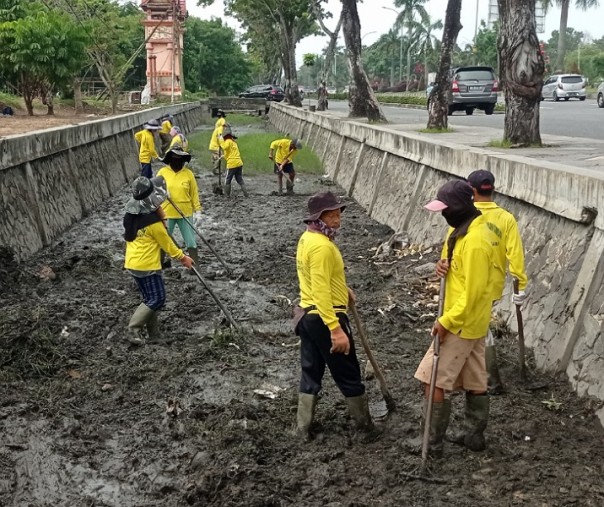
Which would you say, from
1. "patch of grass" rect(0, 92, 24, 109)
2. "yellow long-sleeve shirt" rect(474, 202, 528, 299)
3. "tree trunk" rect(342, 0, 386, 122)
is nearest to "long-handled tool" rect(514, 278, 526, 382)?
"yellow long-sleeve shirt" rect(474, 202, 528, 299)

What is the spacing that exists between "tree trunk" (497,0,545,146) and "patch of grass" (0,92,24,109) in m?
20.7

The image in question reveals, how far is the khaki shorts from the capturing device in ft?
14.4

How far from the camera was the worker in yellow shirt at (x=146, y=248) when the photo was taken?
266 inches

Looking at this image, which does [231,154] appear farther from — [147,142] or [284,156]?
[147,142]

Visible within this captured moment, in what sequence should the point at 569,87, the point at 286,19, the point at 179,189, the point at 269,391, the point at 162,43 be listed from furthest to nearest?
1. the point at 162,43
2. the point at 286,19
3. the point at 569,87
4. the point at 179,189
5. the point at 269,391

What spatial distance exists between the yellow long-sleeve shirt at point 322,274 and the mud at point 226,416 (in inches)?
37.3

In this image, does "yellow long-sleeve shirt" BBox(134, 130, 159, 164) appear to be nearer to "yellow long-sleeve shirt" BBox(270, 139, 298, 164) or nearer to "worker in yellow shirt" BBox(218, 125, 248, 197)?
"worker in yellow shirt" BBox(218, 125, 248, 197)

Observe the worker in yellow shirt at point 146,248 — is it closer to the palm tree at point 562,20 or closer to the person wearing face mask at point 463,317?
the person wearing face mask at point 463,317

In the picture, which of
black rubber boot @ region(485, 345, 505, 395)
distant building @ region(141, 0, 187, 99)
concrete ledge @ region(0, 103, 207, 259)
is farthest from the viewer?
distant building @ region(141, 0, 187, 99)

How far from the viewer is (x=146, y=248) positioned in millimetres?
6844

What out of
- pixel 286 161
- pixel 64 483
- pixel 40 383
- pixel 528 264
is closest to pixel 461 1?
pixel 286 161

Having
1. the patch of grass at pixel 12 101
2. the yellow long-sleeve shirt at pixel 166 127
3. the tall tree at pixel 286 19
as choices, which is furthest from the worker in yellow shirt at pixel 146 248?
the tall tree at pixel 286 19

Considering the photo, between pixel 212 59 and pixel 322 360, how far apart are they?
238ft

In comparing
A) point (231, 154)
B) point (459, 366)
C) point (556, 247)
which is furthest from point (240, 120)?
point (459, 366)
